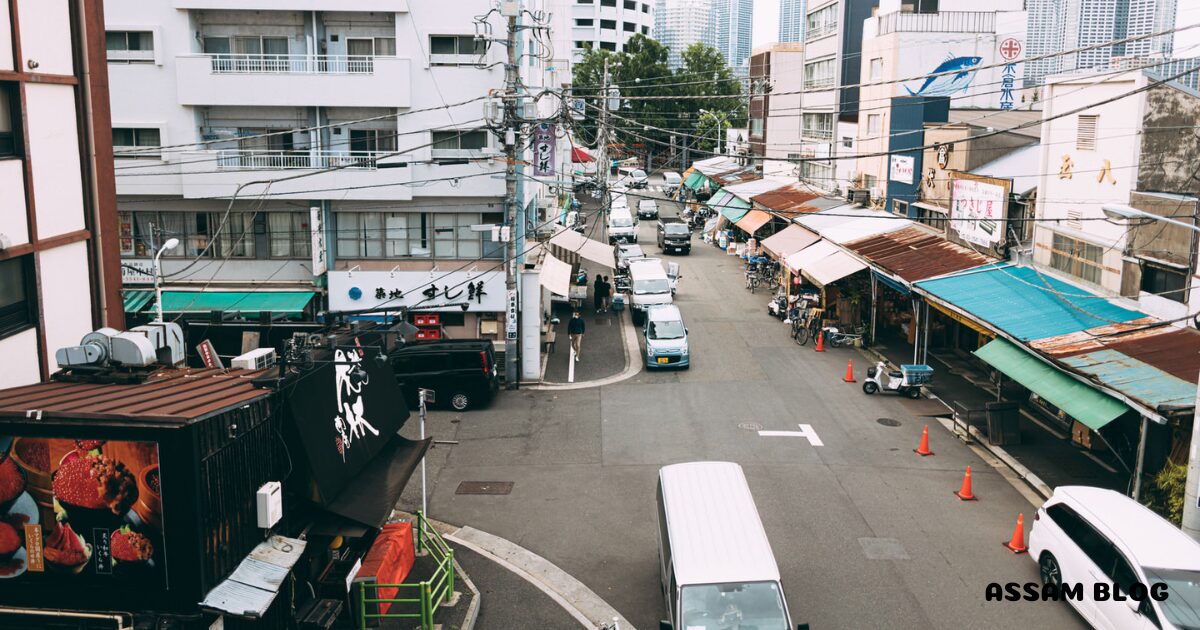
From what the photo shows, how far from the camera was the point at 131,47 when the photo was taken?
28922 mm

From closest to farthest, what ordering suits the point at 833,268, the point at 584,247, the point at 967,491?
the point at 967,491, the point at 833,268, the point at 584,247

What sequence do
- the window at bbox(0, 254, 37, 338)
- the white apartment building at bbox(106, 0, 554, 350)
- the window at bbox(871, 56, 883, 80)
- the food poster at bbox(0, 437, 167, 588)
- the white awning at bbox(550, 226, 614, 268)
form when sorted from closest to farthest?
the food poster at bbox(0, 437, 167, 588) < the window at bbox(0, 254, 37, 338) < the white apartment building at bbox(106, 0, 554, 350) < the white awning at bbox(550, 226, 614, 268) < the window at bbox(871, 56, 883, 80)

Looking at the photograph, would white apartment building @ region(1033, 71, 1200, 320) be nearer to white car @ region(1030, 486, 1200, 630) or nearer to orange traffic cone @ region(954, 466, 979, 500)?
orange traffic cone @ region(954, 466, 979, 500)

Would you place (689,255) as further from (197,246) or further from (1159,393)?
(1159,393)

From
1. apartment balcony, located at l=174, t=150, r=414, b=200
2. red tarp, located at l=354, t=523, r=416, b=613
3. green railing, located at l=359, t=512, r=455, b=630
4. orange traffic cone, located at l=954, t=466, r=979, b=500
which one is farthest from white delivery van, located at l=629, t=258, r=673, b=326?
red tarp, located at l=354, t=523, r=416, b=613

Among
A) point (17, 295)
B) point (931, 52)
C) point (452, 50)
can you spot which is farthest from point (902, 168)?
point (17, 295)

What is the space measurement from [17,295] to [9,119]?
2578 millimetres

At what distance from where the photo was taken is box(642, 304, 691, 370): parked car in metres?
28.7

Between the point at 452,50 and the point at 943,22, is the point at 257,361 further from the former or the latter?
the point at 943,22

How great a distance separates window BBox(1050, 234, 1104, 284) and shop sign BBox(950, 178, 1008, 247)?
170 cm

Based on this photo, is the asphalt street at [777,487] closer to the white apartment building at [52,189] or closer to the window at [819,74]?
the white apartment building at [52,189]

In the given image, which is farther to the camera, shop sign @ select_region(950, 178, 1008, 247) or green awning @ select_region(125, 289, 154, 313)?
green awning @ select_region(125, 289, 154, 313)

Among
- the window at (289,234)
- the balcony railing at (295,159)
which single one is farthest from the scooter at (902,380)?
the window at (289,234)

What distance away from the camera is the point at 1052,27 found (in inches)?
6722
